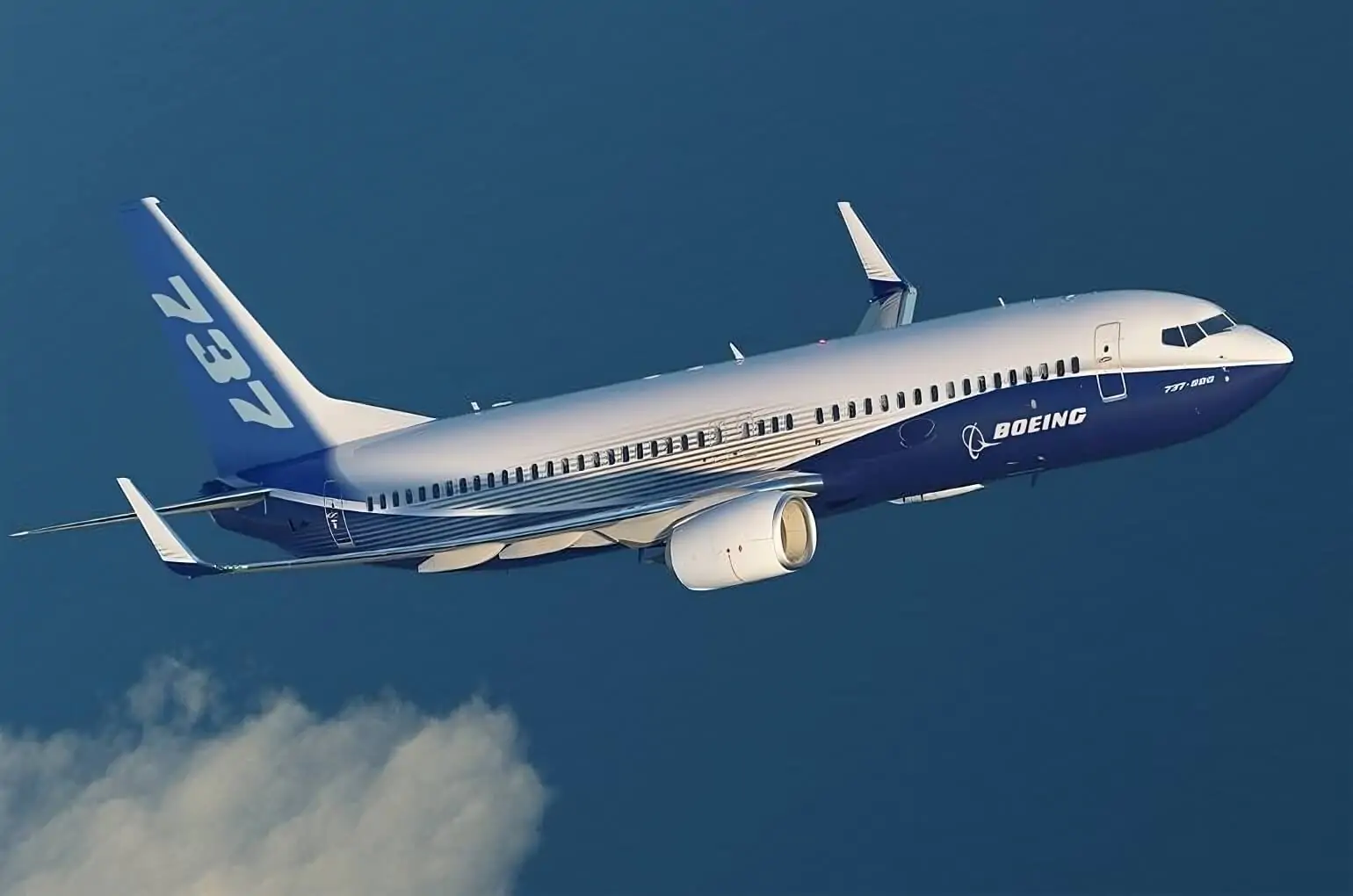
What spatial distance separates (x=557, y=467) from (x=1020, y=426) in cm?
1442

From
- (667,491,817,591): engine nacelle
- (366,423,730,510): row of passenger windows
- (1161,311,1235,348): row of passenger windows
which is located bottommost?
(667,491,817,591): engine nacelle

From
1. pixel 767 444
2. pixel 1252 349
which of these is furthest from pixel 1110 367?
pixel 767 444

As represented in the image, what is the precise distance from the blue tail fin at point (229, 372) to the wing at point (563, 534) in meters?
4.75

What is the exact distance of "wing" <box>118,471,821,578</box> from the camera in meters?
69.1

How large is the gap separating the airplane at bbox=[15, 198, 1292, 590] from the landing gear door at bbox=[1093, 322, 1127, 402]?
5cm

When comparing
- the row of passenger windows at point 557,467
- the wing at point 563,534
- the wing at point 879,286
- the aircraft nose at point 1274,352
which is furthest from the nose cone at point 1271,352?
the row of passenger windows at point 557,467

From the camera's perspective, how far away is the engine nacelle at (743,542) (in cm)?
6725

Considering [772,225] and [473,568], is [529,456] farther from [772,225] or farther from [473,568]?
[772,225]

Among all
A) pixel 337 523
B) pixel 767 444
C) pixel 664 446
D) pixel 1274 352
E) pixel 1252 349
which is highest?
pixel 1252 349

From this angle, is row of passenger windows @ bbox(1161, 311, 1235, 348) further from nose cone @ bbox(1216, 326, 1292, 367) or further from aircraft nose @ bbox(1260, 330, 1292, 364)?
aircraft nose @ bbox(1260, 330, 1292, 364)

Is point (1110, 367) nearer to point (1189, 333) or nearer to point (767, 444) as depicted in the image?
point (1189, 333)

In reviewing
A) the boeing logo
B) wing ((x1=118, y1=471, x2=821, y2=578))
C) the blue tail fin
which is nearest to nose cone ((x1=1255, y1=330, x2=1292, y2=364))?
the boeing logo

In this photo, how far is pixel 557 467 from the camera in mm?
71938

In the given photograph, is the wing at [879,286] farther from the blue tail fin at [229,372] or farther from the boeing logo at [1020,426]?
the blue tail fin at [229,372]
